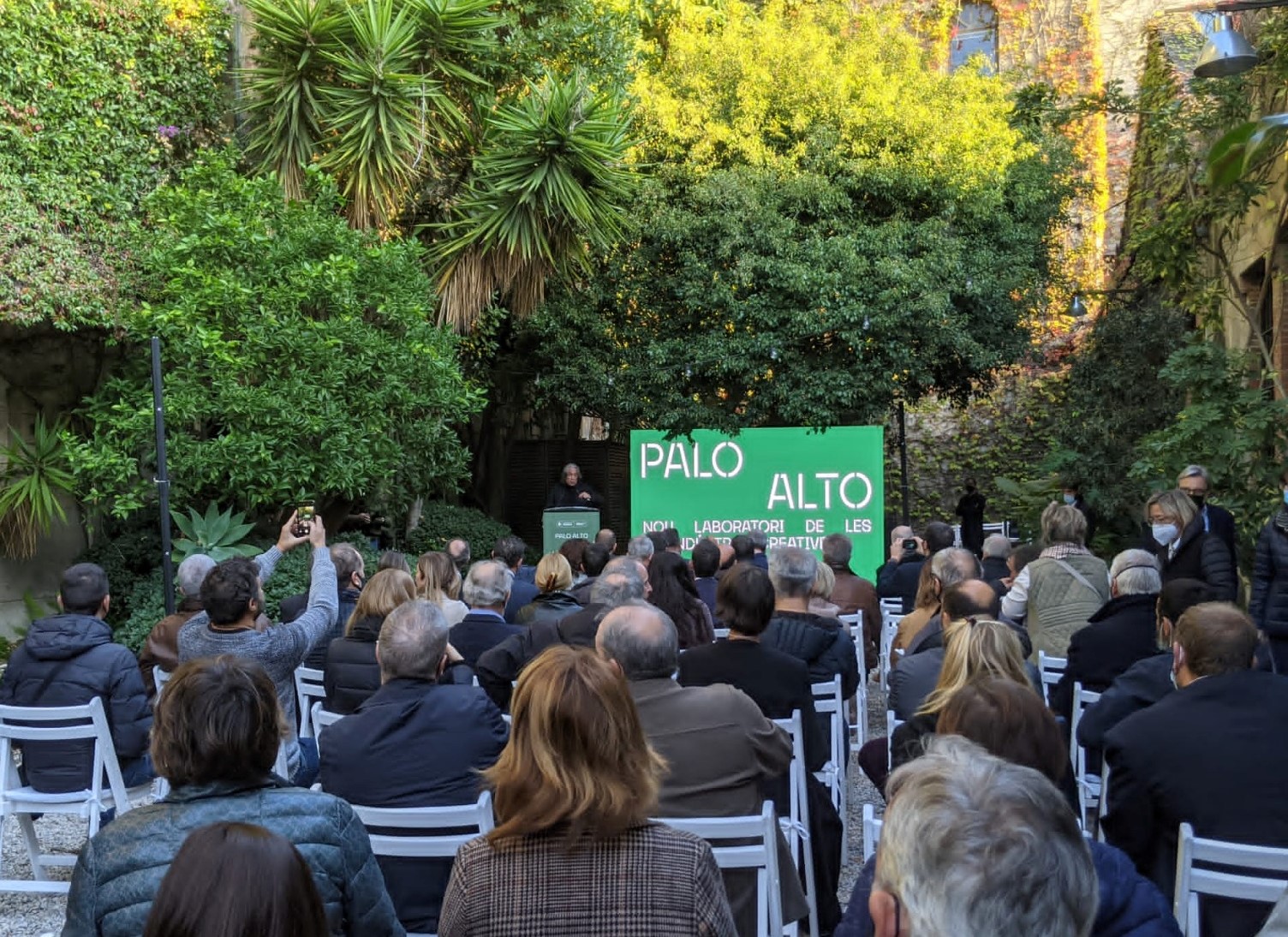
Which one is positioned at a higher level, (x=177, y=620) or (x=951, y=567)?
(x=951, y=567)

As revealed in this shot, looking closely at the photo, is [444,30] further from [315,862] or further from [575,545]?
[315,862]

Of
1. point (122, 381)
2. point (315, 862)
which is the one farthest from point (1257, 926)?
point (122, 381)

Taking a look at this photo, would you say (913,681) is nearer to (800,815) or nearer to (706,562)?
(800,815)

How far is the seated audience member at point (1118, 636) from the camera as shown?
5176 millimetres

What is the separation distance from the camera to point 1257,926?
3.07 m

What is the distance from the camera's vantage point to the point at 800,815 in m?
4.23

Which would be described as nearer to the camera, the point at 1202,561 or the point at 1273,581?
the point at 1273,581

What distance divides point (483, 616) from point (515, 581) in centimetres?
173

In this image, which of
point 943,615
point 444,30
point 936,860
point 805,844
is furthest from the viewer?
point 444,30

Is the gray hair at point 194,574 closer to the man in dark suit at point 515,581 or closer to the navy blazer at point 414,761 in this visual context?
the man in dark suit at point 515,581

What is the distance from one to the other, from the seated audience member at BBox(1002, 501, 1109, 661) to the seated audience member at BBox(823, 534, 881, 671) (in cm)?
133

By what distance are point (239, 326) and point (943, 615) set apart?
7.29 meters

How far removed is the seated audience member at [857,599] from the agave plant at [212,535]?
491 cm

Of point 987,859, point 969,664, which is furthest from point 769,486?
point 987,859
